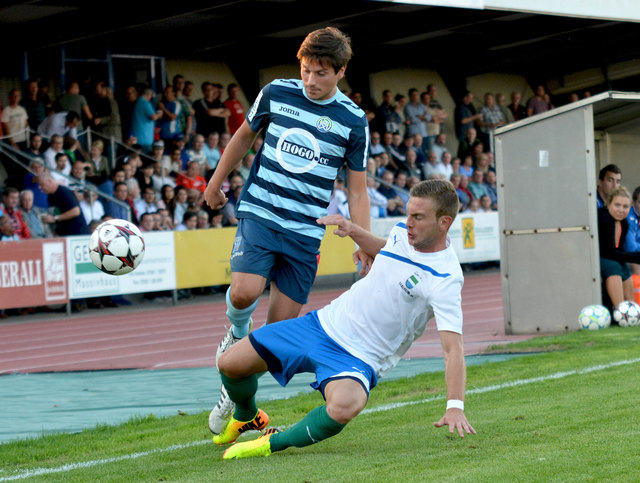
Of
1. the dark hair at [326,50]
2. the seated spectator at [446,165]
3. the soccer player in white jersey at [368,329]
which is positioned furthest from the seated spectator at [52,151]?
the soccer player in white jersey at [368,329]

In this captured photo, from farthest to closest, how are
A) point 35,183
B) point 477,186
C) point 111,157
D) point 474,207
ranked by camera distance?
point 477,186, point 474,207, point 111,157, point 35,183

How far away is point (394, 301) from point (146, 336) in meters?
8.67

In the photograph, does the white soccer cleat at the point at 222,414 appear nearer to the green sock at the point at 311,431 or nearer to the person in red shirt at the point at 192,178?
the green sock at the point at 311,431

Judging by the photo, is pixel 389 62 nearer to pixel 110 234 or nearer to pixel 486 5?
pixel 486 5

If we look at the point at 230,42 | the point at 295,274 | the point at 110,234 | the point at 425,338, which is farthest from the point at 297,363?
the point at 230,42

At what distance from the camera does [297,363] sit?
514 cm

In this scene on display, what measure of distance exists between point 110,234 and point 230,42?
17097 mm

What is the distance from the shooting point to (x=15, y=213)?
54.3 feet

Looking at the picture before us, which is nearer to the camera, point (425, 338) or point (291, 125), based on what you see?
point (291, 125)

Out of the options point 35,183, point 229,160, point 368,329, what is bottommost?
point 368,329

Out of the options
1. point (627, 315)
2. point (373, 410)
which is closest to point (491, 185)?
point (627, 315)

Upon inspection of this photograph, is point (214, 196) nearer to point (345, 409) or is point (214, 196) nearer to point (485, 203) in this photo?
point (345, 409)

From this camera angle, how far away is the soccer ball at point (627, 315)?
11023 millimetres

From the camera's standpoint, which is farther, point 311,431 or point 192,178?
point 192,178
